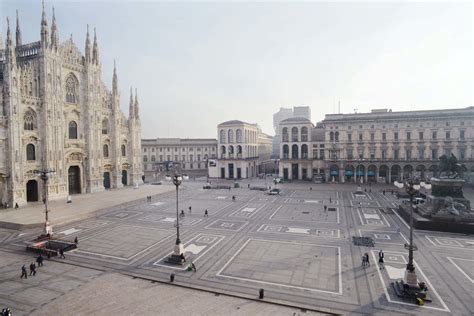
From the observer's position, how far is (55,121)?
1713 inches

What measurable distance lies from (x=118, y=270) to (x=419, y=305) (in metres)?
17.7

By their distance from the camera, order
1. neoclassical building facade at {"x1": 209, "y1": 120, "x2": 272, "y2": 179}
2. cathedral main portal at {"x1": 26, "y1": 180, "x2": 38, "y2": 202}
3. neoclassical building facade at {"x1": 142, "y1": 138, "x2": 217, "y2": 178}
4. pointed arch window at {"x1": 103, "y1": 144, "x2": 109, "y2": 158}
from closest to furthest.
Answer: cathedral main portal at {"x1": 26, "y1": 180, "x2": 38, "y2": 202}, pointed arch window at {"x1": 103, "y1": 144, "x2": 109, "y2": 158}, neoclassical building facade at {"x1": 209, "y1": 120, "x2": 272, "y2": 179}, neoclassical building facade at {"x1": 142, "y1": 138, "x2": 217, "y2": 178}

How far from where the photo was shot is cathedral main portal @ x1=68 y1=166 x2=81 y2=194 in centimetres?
4797

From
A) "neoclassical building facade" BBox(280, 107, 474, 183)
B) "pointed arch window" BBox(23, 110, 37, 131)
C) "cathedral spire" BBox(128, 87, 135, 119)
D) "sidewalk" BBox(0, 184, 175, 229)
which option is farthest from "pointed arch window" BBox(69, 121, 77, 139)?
"neoclassical building facade" BBox(280, 107, 474, 183)

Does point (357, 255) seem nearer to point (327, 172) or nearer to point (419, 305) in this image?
point (419, 305)

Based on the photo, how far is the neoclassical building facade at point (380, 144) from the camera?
5876 centimetres

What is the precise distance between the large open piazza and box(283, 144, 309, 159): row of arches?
36.5 meters

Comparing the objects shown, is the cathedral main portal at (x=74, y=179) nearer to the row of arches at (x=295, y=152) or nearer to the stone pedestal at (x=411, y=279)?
the row of arches at (x=295, y=152)

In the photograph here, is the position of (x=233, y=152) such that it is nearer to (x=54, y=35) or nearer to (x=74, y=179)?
(x=74, y=179)

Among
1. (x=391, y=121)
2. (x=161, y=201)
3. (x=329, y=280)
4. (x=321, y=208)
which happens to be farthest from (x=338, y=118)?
(x=329, y=280)

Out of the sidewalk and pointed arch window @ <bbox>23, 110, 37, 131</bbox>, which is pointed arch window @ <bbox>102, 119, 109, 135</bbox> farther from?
the sidewalk

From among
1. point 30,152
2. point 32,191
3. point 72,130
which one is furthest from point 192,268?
point 72,130

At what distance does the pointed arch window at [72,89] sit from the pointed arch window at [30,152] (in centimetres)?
1002

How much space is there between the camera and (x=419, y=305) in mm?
14336
